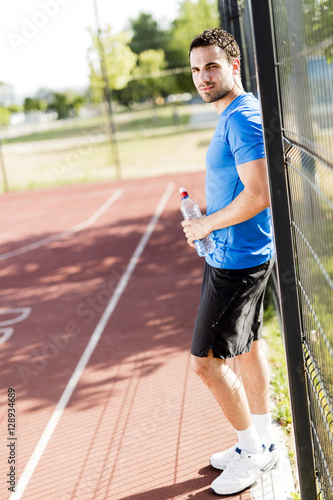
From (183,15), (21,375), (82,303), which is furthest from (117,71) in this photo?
(21,375)

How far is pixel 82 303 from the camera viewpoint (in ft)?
25.7

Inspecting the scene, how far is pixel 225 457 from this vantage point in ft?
12.1

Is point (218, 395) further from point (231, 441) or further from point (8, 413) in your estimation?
point (8, 413)

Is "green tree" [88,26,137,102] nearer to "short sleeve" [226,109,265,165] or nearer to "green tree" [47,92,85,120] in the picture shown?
"short sleeve" [226,109,265,165]

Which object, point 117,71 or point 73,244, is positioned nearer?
point 73,244

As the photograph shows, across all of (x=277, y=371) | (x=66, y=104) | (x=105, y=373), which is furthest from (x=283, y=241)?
(x=66, y=104)

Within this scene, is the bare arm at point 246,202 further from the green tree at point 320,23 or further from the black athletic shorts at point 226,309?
the green tree at point 320,23

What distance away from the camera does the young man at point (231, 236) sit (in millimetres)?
2928

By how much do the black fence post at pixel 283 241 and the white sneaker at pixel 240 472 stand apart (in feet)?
2.00

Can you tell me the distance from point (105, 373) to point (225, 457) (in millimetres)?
2067

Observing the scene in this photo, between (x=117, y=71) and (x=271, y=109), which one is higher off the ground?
(x=117, y=71)

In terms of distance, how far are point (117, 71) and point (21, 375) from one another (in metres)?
18.7

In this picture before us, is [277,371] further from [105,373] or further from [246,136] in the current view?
[246,136]

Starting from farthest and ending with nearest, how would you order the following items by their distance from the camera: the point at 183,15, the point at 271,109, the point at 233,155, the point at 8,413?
1. the point at 183,15
2. the point at 8,413
3. the point at 233,155
4. the point at 271,109
